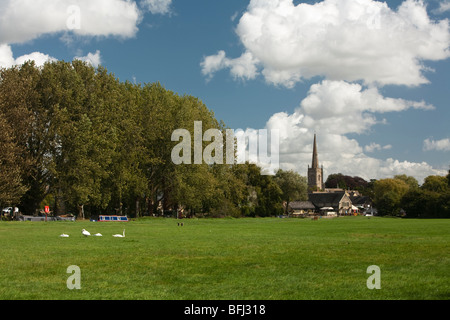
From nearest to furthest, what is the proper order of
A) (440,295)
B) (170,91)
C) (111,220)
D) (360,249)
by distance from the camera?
1. (440,295)
2. (360,249)
3. (111,220)
4. (170,91)

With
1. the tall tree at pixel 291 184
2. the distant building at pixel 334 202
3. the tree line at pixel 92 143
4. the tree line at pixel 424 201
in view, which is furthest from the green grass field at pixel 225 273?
the distant building at pixel 334 202

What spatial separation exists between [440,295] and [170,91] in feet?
234

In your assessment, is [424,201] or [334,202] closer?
[424,201]

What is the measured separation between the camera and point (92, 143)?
61.4 metres

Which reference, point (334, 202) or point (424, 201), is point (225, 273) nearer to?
point (424, 201)

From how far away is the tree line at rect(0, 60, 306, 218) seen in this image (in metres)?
56.6

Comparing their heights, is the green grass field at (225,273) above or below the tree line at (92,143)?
below

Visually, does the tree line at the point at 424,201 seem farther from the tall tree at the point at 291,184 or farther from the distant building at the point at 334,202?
the distant building at the point at 334,202

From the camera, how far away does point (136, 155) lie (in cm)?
6962

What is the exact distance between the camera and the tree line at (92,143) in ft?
186

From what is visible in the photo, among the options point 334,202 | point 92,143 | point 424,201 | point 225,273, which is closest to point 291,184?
point 424,201

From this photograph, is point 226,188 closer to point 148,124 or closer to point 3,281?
point 148,124

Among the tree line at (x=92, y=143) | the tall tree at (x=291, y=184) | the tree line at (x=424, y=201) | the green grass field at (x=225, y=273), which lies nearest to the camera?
the green grass field at (x=225, y=273)

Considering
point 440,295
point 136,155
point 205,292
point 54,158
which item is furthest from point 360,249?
point 136,155
